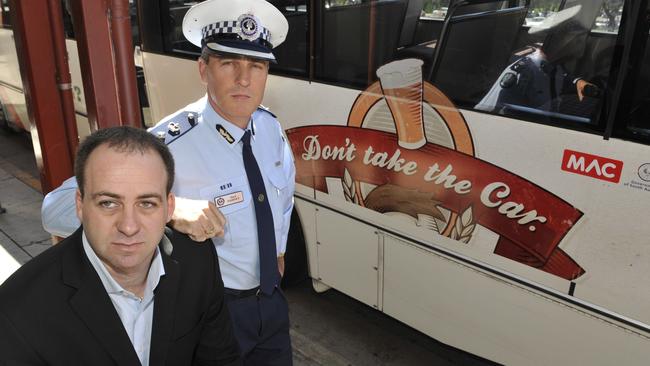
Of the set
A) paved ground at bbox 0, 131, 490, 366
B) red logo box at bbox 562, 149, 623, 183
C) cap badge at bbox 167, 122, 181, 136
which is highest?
cap badge at bbox 167, 122, 181, 136

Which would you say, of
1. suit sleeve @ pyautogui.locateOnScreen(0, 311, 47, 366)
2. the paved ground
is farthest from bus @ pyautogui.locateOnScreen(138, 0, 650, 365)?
suit sleeve @ pyautogui.locateOnScreen(0, 311, 47, 366)

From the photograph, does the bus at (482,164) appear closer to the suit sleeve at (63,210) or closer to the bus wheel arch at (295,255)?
the bus wheel arch at (295,255)

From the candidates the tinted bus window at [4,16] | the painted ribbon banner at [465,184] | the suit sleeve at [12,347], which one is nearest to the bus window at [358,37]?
the painted ribbon banner at [465,184]

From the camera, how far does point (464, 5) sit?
3100mm

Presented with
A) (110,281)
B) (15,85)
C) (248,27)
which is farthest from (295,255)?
(15,85)

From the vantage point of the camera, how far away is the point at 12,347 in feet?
4.03

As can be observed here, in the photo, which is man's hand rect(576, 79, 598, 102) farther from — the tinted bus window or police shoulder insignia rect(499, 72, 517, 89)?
the tinted bus window

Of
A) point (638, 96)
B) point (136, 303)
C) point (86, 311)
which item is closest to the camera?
point (86, 311)

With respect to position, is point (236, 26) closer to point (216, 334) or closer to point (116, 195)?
point (116, 195)

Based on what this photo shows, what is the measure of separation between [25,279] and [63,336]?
6.3 inches

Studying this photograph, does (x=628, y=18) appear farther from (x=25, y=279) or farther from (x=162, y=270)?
(x=25, y=279)

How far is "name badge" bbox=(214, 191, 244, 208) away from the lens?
2.03 m

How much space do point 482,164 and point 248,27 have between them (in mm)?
1271

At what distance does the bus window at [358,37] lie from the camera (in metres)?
3.01
